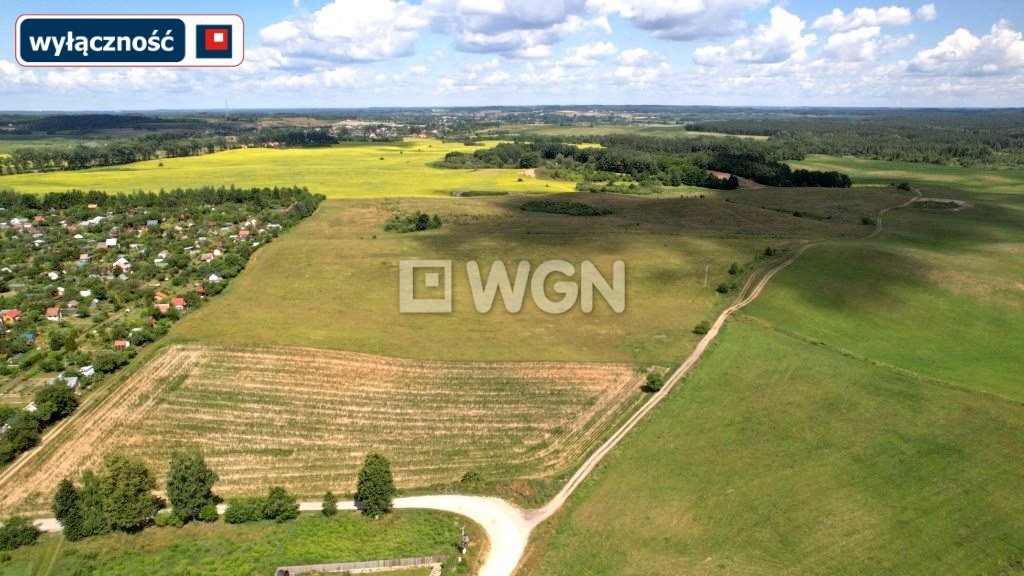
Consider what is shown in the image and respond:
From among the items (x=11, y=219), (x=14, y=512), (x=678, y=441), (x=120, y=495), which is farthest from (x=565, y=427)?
(x=11, y=219)

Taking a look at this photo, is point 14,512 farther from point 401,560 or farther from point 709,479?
point 709,479

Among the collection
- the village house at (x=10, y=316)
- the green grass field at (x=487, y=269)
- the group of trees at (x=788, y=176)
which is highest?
the group of trees at (x=788, y=176)

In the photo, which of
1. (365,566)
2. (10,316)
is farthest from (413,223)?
(365,566)

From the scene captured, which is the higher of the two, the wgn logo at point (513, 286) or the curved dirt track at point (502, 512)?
the wgn logo at point (513, 286)

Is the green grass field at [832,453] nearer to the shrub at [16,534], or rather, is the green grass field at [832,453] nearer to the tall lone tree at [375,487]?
the tall lone tree at [375,487]

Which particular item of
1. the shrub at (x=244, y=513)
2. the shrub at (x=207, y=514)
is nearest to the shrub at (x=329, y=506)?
the shrub at (x=244, y=513)

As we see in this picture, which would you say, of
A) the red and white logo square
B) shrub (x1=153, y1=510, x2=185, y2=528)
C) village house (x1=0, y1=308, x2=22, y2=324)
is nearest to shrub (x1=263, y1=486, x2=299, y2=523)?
shrub (x1=153, y1=510, x2=185, y2=528)

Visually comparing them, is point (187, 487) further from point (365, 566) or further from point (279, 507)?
point (365, 566)

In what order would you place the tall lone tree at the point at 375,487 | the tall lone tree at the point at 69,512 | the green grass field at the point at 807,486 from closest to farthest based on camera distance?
the green grass field at the point at 807,486 < the tall lone tree at the point at 69,512 < the tall lone tree at the point at 375,487
